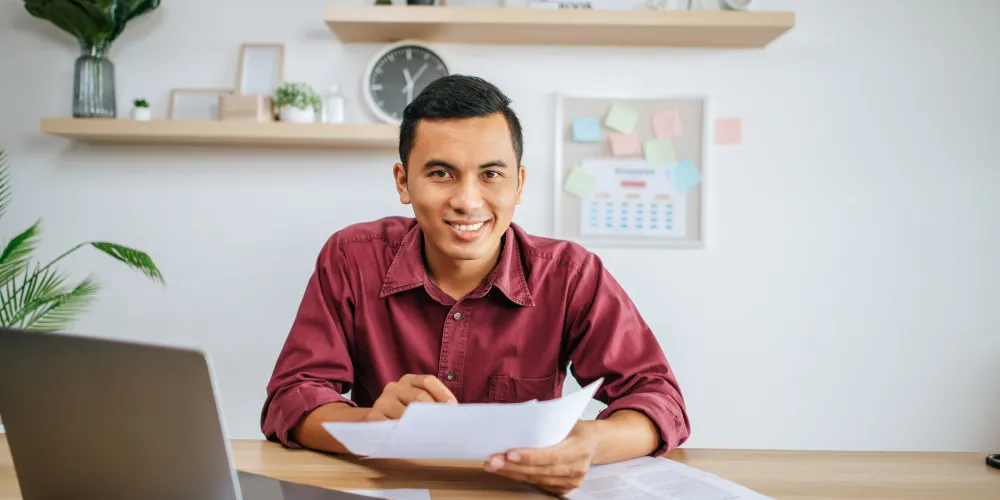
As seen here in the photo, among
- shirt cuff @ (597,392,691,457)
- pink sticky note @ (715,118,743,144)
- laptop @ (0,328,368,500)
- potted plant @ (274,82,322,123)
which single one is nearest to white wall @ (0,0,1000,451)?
pink sticky note @ (715,118,743,144)

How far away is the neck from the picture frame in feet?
3.92

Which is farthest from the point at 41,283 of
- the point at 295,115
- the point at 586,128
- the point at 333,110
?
the point at 586,128

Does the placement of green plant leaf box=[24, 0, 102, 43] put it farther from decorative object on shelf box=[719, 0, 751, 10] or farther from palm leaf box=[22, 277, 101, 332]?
decorative object on shelf box=[719, 0, 751, 10]

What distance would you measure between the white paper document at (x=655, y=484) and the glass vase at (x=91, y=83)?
1.95 metres

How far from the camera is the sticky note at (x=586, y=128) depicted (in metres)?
2.40

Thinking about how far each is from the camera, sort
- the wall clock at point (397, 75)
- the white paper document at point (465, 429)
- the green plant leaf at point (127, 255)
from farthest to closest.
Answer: the wall clock at point (397, 75) → the green plant leaf at point (127, 255) → the white paper document at point (465, 429)

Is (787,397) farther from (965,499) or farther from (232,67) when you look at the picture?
(232,67)

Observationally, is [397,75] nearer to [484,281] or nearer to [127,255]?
[127,255]

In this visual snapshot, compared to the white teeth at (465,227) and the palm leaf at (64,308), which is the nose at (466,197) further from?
the palm leaf at (64,308)

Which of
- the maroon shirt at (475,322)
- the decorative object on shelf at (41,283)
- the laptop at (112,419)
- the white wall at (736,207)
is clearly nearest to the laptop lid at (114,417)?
the laptop at (112,419)

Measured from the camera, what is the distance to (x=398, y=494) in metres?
0.85

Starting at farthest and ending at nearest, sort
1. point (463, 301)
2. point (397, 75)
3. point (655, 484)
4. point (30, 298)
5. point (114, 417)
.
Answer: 1. point (397, 75)
2. point (30, 298)
3. point (463, 301)
4. point (655, 484)
5. point (114, 417)

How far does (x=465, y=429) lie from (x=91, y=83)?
6.52ft

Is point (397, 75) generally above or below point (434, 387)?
above
